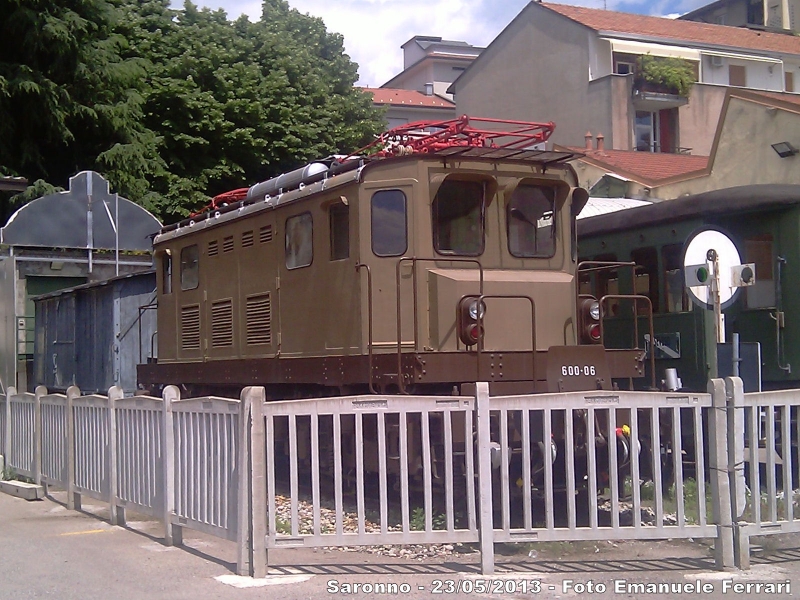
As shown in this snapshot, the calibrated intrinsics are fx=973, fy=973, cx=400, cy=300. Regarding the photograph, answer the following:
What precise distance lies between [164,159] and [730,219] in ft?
65.4

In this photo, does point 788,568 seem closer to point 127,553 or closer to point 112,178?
point 127,553

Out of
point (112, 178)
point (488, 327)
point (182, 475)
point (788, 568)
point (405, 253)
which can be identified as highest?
point (112, 178)

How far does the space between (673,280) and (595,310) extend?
2307mm

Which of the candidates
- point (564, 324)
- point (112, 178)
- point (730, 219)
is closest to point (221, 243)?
point (564, 324)

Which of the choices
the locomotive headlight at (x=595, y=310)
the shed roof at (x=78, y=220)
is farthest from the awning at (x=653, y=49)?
the locomotive headlight at (x=595, y=310)

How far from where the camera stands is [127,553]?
7926 millimetres

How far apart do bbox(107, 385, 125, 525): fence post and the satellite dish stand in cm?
538

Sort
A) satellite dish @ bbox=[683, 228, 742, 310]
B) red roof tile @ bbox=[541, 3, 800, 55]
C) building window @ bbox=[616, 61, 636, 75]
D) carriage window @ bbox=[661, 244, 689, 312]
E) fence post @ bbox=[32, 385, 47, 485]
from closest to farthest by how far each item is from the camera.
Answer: satellite dish @ bbox=[683, 228, 742, 310], fence post @ bbox=[32, 385, 47, 485], carriage window @ bbox=[661, 244, 689, 312], building window @ bbox=[616, 61, 636, 75], red roof tile @ bbox=[541, 3, 800, 55]

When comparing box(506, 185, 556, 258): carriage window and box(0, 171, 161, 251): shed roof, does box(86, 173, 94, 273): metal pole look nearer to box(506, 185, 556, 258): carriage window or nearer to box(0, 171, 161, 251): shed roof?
box(0, 171, 161, 251): shed roof

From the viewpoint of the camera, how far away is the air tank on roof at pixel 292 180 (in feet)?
34.6

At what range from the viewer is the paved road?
6.54 m

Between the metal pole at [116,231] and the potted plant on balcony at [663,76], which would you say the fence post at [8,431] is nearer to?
the metal pole at [116,231]

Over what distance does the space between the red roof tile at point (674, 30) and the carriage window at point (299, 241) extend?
27.0 m

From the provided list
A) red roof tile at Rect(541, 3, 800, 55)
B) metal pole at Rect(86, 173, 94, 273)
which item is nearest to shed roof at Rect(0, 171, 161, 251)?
metal pole at Rect(86, 173, 94, 273)
